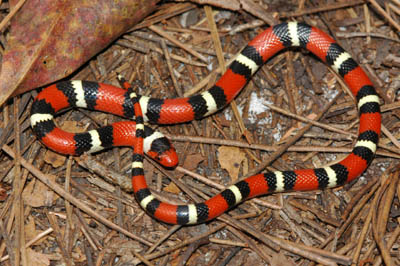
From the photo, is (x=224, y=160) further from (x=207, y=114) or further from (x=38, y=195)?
(x=38, y=195)

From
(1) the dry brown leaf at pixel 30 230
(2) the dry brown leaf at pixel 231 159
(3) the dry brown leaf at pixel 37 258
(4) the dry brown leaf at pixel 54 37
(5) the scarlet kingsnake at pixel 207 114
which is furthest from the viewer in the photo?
(2) the dry brown leaf at pixel 231 159

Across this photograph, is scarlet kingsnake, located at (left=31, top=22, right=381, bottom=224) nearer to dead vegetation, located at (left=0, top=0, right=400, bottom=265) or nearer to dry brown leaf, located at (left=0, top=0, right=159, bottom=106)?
dead vegetation, located at (left=0, top=0, right=400, bottom=265)

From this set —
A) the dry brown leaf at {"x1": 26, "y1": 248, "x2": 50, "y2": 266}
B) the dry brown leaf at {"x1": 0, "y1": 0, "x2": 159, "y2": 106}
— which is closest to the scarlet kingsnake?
the dry brown leaf at {"x1": 0, "y1": 0, "x2": 159, "y2": 106}

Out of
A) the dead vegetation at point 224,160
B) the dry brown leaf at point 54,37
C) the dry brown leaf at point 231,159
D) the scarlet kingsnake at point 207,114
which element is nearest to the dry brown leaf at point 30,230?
the dead vegetation at point 224,160

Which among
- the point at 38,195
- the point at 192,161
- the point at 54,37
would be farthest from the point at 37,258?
the point at 54,37

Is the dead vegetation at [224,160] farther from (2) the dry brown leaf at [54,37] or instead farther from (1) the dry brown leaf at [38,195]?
(2) the dry brown leaf at [54,37]
